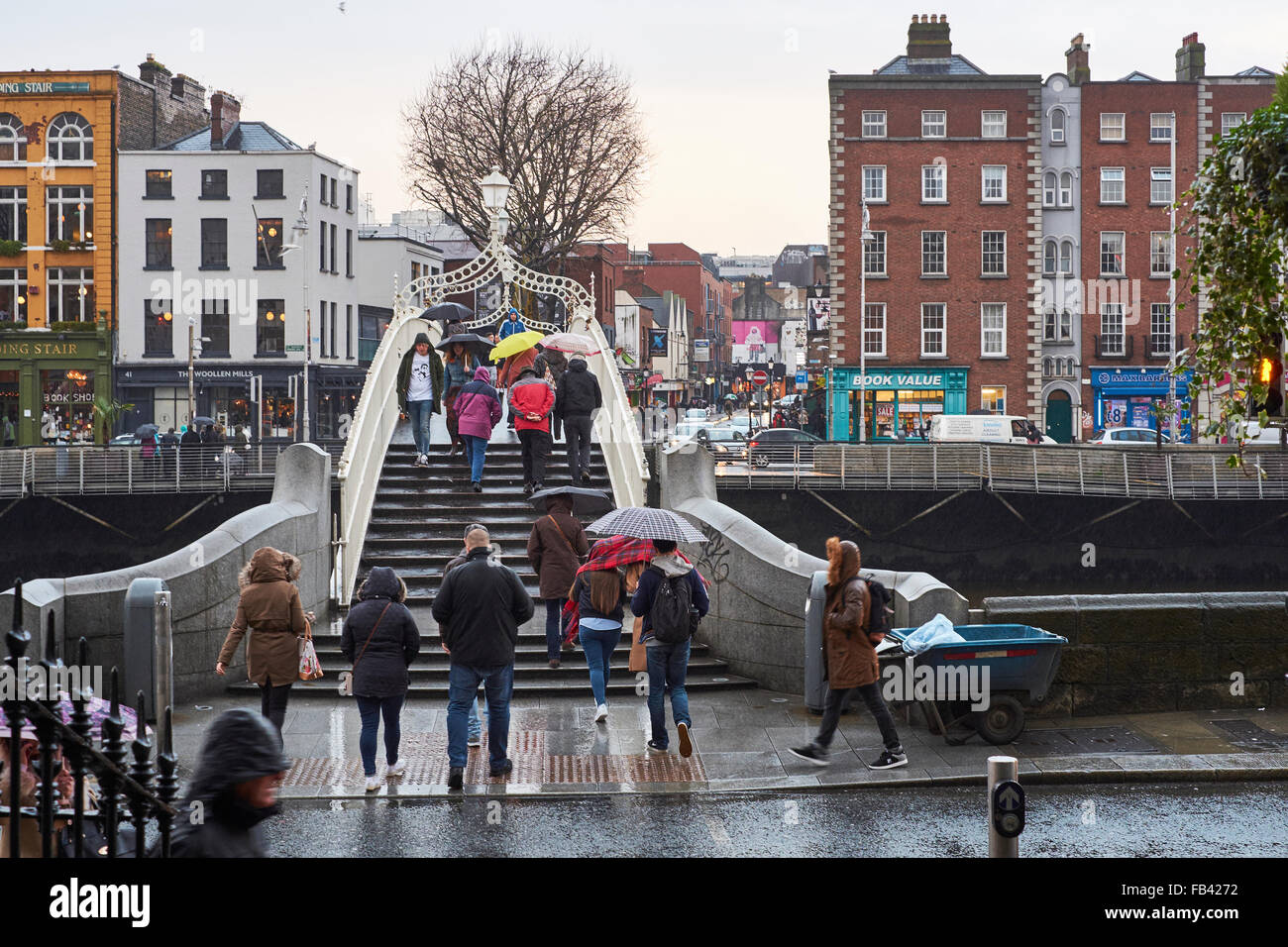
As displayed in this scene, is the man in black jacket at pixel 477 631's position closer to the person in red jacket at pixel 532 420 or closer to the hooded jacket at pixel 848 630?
the hooded jacket at pixel 848 630

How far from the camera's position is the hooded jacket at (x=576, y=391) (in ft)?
58.8

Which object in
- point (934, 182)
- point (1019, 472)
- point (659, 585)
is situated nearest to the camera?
point (659, 585)

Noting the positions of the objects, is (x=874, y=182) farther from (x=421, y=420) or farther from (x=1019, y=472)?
(x=421, y=420)

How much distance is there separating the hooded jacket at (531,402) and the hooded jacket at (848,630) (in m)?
7.55

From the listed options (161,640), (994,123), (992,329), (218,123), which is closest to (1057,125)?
(994,123)

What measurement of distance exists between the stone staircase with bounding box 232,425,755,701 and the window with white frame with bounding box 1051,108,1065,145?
3814cm

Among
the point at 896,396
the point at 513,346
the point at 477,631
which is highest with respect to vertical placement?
the point at 896,396

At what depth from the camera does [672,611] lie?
10758mm

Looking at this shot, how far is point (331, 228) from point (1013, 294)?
28883mm

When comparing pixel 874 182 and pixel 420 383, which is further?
pixel 874 182

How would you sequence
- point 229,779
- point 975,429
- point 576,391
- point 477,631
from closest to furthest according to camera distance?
point 229,779
point 477,631
point 576,391
point 975,429

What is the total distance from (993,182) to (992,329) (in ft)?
18.7
